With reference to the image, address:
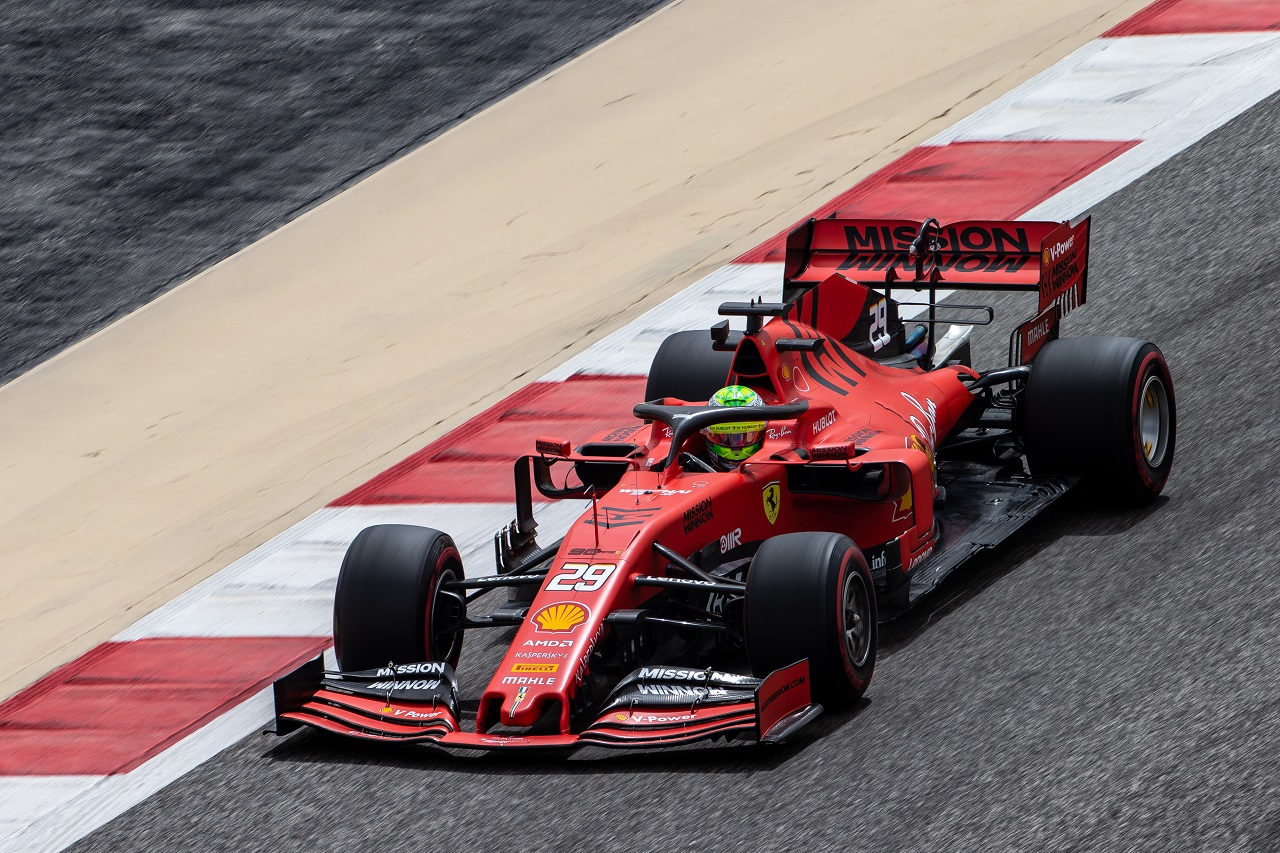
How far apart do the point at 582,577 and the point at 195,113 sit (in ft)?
36.1

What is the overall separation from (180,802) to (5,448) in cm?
566

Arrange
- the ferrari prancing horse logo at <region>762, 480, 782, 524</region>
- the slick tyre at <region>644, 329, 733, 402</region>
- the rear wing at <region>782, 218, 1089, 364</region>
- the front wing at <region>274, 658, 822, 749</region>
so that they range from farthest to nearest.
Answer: the slick tyre at <region>644, 329, 733, 402</region>
the rear wing at <region>782, 218, 1089, 364</region>
the ferrari prancing horse logo at <region>762, 480, 782, 524</region>
the front wing at <region>274, 658, 822, 749</region>

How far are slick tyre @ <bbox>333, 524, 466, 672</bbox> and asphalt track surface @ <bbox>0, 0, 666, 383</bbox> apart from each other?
21.6ft

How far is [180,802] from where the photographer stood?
25.0 feet

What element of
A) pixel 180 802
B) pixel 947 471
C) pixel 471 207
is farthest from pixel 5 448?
pixel 947 471

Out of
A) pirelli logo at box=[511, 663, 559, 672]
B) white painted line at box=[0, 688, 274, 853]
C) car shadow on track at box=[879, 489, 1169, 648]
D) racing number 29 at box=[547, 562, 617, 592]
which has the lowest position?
white painted line at box=[0, 688, 274, 853]

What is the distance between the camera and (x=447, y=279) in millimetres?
14086

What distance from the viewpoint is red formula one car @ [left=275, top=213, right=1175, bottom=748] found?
7035 millimetres

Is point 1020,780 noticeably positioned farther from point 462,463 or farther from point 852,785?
point 462,463

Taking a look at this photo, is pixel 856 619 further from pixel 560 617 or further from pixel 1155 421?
pixel 1155 421

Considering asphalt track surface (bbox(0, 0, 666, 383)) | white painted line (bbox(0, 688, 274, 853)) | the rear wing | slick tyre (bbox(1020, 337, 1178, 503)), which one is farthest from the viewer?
asphalt track surface (bbox(0, 0, 666, 383))

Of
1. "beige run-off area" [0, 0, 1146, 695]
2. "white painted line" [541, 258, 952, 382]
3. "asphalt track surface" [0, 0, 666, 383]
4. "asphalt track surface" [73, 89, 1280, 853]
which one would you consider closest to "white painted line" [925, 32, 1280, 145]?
"beige run-off area" [0, 0, 1146, 695]

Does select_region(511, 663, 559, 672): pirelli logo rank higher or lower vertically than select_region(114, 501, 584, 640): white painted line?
higher

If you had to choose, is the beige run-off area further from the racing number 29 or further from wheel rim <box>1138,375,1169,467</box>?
wheel rim <box>1138,375,1169,467</box>
